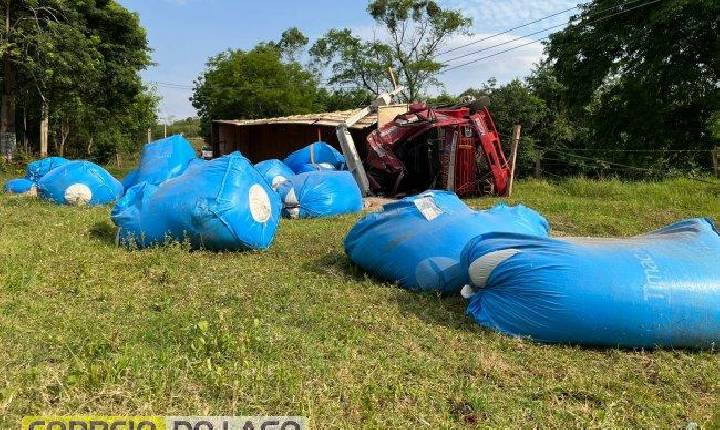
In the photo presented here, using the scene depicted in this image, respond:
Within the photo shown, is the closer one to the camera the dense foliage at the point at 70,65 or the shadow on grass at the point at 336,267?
the shadow on grass at the point at 336,267

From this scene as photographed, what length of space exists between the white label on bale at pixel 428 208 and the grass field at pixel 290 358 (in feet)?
1.90

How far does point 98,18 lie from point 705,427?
18457 mm

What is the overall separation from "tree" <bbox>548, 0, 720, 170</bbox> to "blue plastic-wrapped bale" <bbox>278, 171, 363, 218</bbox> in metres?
9.23

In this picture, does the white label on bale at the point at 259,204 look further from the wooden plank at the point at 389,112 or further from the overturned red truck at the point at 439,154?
the wooden plank at the point at 389,112

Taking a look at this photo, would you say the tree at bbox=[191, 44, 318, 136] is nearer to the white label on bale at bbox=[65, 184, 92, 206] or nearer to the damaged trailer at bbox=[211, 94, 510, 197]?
the damaged trailer at bbox=[211, 94, 510, 197]

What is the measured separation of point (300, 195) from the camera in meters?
7.16

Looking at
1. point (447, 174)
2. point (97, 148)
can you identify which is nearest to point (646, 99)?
point (447, 174)

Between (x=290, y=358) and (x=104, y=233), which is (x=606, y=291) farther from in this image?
(x=104, y=233)

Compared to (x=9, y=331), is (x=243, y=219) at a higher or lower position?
higher

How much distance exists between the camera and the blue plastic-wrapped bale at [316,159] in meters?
10.6

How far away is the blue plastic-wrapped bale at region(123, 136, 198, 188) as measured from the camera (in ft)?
25.9

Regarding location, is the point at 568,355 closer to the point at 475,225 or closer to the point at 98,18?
the point at 475,225

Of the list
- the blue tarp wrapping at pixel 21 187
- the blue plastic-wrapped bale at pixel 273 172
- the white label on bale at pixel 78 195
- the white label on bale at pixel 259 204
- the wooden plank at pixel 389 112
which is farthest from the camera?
the wooden plank at pixel 389 112

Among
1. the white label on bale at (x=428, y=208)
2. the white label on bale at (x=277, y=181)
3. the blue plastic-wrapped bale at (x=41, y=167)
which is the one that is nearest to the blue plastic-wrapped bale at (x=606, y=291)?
the white label on bale at (x=428, y=208)
